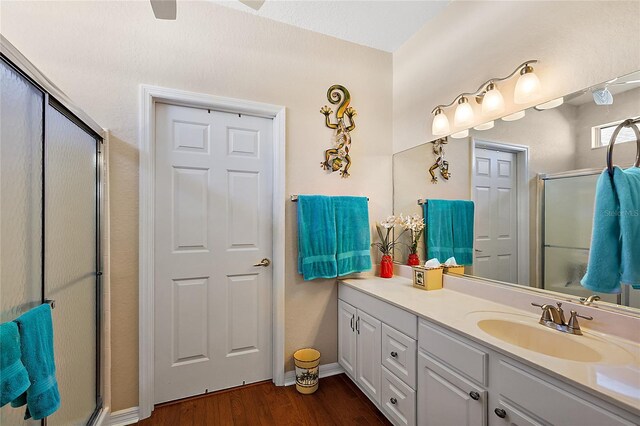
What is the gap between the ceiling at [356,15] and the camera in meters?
2.03

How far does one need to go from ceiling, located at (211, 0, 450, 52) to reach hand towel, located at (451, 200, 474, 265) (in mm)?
1442

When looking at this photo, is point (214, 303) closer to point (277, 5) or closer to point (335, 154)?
point (335, 154)

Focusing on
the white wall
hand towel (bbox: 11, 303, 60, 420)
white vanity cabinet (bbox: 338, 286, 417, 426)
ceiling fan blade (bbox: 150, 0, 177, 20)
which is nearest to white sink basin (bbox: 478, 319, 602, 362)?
white vanity cabinet (bbox: 338, 286, 417, 426)

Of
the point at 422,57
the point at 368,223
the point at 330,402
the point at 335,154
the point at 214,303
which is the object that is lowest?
the point at 330,402

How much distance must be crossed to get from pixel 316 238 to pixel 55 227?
4.85 ft

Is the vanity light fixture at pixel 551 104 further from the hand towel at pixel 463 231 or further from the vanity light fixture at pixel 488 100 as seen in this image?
the hand towel at pixel 463 231

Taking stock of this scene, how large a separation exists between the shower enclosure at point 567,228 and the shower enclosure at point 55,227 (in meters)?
2.20

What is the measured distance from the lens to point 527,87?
1507 mm

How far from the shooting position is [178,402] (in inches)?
77.2

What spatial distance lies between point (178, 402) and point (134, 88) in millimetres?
2116

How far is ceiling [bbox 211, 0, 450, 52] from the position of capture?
2031 mm

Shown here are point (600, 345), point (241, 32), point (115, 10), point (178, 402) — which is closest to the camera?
point (600, 345)

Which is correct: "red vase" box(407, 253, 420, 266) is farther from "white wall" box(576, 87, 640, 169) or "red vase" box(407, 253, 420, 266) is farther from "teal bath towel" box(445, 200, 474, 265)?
"white wall" box(576, 87, 640, 169)

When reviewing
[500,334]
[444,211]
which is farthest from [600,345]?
[444,211]
